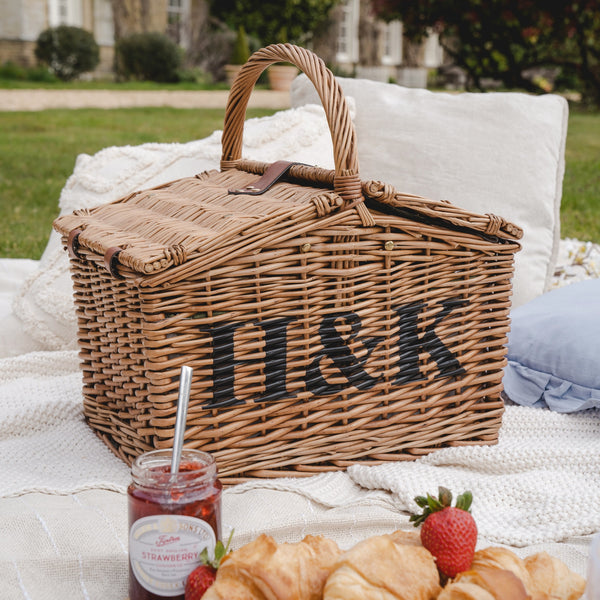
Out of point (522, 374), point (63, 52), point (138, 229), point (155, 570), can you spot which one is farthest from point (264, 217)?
point (63, 52)

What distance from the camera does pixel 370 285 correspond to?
1268mm

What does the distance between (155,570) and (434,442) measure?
0.65m

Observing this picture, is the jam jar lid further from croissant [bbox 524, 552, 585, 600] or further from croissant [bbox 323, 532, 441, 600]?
croissant [bbox 524, 552, 585, 600]

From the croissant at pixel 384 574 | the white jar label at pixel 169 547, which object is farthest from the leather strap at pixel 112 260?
the croissant at pixel 384 574

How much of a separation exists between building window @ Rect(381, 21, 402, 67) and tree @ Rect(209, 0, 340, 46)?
4.58 meters

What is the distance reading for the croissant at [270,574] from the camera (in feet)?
2.66

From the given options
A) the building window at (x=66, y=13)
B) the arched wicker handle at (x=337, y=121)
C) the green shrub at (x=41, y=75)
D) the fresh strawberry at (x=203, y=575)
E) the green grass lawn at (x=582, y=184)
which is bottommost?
the green grass lawn at (x=582, y=184)

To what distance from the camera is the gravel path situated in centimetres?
845

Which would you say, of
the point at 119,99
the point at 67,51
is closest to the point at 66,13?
the point at 67,51

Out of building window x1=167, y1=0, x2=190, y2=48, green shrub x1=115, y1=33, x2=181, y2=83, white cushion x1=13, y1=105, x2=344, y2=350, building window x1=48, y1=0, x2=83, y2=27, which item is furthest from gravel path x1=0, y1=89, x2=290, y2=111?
white cushion x1=13, y1=105, x2=344, y2=350

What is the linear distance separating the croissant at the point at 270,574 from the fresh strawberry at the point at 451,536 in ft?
0.37

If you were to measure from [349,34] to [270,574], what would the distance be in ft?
57.7

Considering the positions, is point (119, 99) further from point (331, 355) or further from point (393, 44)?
point (393, 44)

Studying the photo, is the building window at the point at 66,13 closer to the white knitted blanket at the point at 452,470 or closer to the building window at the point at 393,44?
the building window at the point at 393,44
